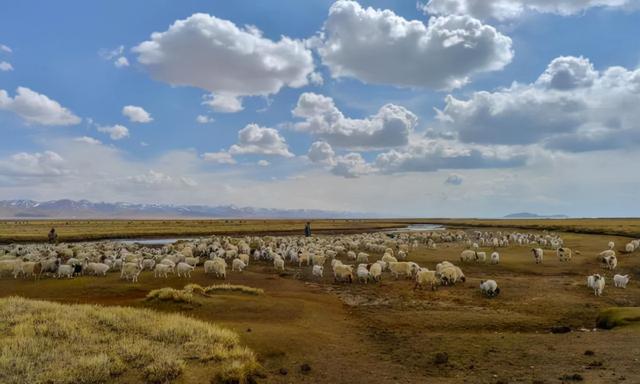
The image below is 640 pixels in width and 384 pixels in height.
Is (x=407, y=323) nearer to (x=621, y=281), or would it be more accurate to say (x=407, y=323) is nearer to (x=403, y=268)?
(x=403, y=268)

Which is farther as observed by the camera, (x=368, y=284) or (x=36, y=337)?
(x=368, y=284)

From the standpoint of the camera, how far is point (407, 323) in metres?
16.2

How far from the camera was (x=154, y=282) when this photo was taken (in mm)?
23375

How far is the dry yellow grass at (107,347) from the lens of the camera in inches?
389

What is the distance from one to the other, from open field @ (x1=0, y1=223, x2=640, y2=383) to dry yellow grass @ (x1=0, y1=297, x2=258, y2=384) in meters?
0.85

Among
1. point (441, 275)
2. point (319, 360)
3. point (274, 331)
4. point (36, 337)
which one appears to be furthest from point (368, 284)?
point (36, 337)

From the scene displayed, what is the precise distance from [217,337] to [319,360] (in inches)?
113

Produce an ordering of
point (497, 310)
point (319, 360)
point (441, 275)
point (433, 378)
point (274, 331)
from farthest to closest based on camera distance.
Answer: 1. point (441, 275)
2. point (497, 310)
3. point (274, 331)
4. point (319, 360)
5. point (433, 378)

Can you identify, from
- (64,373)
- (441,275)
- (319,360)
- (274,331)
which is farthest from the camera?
(441,275)

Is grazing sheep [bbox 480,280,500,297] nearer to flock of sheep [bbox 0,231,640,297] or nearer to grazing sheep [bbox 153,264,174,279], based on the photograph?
flock of sheep [bbox 0,231,640,297]

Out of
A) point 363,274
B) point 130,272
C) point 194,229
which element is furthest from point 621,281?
point 194,229

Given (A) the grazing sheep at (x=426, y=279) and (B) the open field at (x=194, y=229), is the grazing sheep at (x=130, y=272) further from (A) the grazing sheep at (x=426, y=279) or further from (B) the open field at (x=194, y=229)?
(B) the open field at (x=194, y=229)

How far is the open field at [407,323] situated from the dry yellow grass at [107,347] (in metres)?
0.85

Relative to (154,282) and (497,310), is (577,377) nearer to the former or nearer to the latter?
(497,310)
